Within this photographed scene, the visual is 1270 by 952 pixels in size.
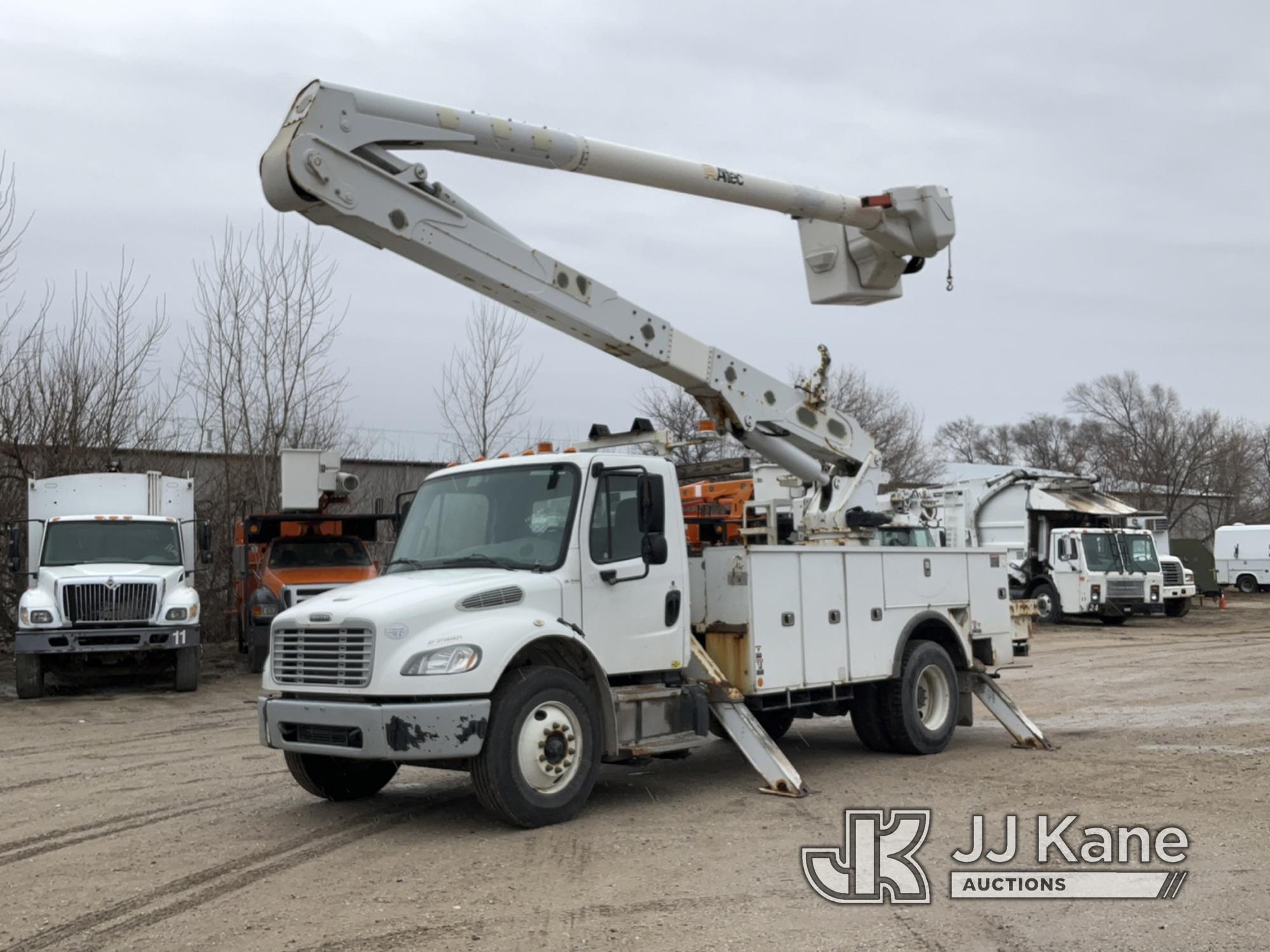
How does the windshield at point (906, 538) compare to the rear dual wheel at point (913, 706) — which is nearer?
the rear dual wheel at point (913, 706)

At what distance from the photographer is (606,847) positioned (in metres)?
7.40

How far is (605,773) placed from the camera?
33.3 feet

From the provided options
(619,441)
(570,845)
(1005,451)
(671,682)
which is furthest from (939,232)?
(1005,451)

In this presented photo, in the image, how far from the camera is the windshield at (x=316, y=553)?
64.2ft

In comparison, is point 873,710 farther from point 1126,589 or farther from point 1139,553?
point 1139,553

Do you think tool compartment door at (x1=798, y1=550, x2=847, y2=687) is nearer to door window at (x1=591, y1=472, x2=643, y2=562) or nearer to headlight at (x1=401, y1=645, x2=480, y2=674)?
door window at (x1=591, y1=472, x2=643, y2=562)

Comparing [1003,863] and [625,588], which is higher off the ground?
[625,588]

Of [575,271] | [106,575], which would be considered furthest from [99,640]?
[575,271]

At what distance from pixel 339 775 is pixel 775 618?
3.36 meters

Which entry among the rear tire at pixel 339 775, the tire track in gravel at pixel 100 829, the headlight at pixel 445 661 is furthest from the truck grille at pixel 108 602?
the headlight at pixel 445 661

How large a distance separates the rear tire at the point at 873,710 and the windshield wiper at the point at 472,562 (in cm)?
376

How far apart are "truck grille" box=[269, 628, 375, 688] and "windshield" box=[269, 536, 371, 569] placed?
11530 millimetres

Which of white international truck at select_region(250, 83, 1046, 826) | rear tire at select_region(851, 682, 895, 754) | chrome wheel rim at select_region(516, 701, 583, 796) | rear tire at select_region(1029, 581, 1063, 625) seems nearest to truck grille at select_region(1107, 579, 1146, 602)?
rear tire at select_region(1029, 581, 1063, 625)

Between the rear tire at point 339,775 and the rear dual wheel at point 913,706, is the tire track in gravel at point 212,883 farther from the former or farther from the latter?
the rear dual wheel at point 913,706
